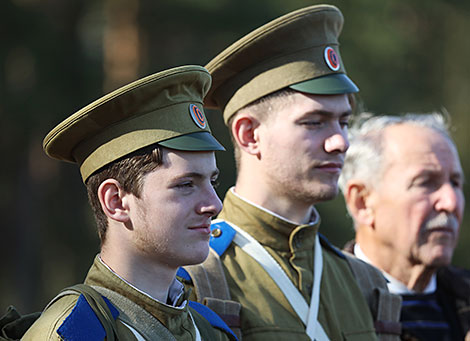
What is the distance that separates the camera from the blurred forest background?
1263cm

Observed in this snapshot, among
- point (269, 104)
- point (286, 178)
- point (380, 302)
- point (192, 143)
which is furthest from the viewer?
point (380, 302)

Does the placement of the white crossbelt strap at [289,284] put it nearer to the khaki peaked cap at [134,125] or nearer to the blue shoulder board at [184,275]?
the blue shoulder board at [184,275]

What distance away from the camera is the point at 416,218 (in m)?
5.14

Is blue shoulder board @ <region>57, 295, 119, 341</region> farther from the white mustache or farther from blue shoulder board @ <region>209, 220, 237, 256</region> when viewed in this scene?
the white mustache

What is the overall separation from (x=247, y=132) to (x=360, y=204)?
1.49 metres

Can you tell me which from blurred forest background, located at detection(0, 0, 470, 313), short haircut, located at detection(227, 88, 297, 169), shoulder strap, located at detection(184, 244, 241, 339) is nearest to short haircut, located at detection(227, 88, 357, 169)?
short haircut, located at detection(227, 88, 297, 169)

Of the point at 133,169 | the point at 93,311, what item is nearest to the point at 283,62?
the point at 133,169

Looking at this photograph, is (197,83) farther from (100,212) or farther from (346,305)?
(346,305)

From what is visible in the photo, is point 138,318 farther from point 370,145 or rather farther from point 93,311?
point 370,145

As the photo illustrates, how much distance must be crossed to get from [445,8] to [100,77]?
8544 mm

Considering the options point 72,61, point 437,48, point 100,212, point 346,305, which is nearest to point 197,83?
point 100,212

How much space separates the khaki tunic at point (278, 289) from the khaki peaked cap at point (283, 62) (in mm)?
552

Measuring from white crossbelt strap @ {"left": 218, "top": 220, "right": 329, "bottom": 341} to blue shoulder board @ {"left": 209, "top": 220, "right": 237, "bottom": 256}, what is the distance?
3 cm

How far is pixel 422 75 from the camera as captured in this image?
56.7 feet
